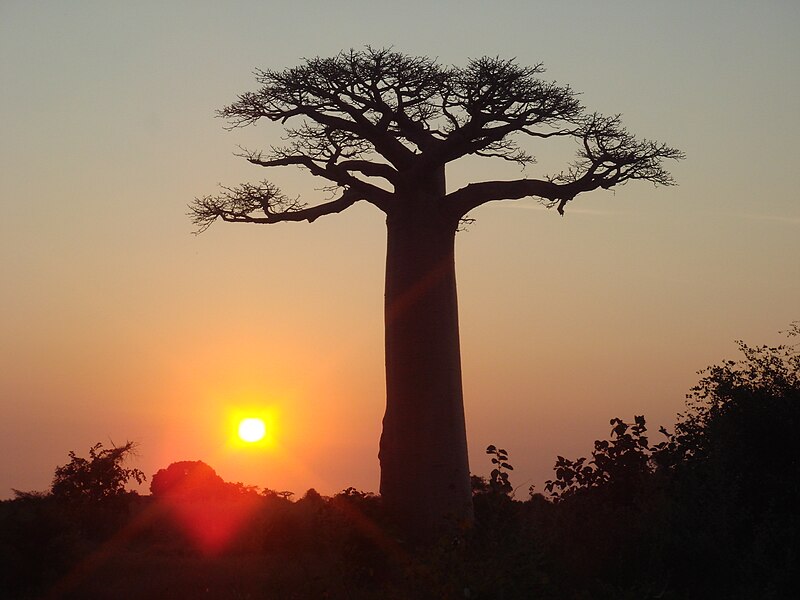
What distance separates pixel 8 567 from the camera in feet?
33.4

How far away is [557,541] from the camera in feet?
37.0

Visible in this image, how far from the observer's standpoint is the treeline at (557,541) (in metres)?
9.03

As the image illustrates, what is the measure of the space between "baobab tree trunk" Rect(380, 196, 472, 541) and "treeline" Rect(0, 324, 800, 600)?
39 centimetres

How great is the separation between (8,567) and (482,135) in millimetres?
6788

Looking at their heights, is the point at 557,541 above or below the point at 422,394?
below

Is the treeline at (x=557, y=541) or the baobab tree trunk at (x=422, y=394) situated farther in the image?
the baobab tree trunk at (x=422, y=394)

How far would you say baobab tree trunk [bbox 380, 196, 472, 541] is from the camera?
12.2 m

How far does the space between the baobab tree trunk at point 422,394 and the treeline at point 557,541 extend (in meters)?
0.39

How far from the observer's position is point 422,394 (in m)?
12.2

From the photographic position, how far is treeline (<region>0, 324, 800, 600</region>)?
9031 mm

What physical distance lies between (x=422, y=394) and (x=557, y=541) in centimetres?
214

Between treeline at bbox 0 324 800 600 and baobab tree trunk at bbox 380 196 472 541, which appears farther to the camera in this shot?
baobab tree trunk at bbox 380 196 472 541

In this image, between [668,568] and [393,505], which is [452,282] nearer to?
[393,505]

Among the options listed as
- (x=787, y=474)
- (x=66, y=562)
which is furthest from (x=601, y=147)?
(x=66, y=562)
